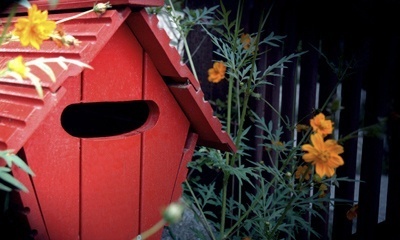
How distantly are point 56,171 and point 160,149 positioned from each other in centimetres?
37

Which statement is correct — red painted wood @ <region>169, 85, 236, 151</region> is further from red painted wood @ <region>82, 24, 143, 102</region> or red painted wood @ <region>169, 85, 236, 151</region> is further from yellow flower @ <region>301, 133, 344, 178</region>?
yellow flower @ <region>301, 133, 344, 178</region>

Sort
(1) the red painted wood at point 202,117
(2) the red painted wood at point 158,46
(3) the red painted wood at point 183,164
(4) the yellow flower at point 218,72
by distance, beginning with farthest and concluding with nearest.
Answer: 1. (4) the yellow flower at point 218,72
2. (3) the red painted wood at point 183,164
3. (1) the red painted wood at point 202,117
4. (2) the red painted wood at point 158,46

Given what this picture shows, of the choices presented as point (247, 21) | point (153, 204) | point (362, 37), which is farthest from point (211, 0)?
point (153, 204)

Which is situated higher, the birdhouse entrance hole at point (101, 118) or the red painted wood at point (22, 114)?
the birdhouse entrance hole at point (101, 118)

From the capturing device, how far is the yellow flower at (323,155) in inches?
44.6

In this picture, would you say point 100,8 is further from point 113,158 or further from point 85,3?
point 113,158

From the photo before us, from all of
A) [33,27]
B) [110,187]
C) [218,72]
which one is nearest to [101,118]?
[218,72]

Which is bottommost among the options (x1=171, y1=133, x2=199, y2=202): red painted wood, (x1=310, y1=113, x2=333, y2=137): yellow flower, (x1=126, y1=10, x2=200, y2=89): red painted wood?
(x1=171, y1=133, x2=199, y2=202): red painted wood

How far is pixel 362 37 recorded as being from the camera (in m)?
2.10

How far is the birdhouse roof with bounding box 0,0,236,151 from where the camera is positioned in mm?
1057

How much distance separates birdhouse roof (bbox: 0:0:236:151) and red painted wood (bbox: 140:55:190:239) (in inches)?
1.3

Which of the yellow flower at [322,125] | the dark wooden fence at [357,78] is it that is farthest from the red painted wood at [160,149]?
the dark wooden fence at [357,78]

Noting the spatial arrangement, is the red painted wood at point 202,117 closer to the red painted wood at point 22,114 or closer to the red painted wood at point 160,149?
the red painted wood at point 160,149

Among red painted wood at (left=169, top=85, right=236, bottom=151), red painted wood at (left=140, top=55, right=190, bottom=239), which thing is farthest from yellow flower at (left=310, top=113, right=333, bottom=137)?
red painted wood at (left=140, top=55, right=190, bottom=239)
